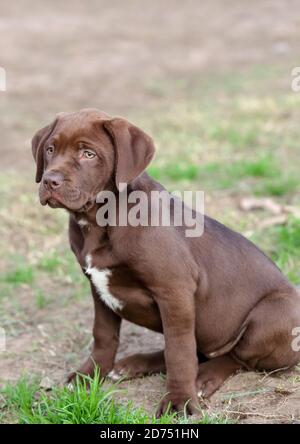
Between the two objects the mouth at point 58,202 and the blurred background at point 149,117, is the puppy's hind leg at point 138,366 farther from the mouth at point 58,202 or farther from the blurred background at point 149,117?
the mouth at point 58,202

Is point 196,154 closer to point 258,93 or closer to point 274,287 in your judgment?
point 258,93

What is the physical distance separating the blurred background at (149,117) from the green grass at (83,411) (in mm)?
257

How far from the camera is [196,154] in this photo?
816 cm

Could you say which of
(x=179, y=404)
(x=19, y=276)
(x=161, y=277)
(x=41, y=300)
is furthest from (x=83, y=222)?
(x=19, y=276)

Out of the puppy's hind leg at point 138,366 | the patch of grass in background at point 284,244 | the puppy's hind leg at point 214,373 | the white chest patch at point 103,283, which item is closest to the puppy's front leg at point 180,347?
the puppy's hind leg at point 214,373

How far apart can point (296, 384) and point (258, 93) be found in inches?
273

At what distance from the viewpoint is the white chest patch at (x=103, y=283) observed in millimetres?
3849

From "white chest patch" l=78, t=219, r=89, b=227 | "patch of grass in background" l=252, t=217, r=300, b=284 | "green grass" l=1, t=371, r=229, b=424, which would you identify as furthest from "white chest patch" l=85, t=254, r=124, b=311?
"patch of grass in background" l=252, t=217, r=300, b=284

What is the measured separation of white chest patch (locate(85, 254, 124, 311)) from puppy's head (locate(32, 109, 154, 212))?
0.33 m

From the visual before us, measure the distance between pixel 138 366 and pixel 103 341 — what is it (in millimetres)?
273

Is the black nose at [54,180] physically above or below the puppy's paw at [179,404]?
above

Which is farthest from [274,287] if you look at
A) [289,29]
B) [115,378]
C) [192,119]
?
[289,29]
